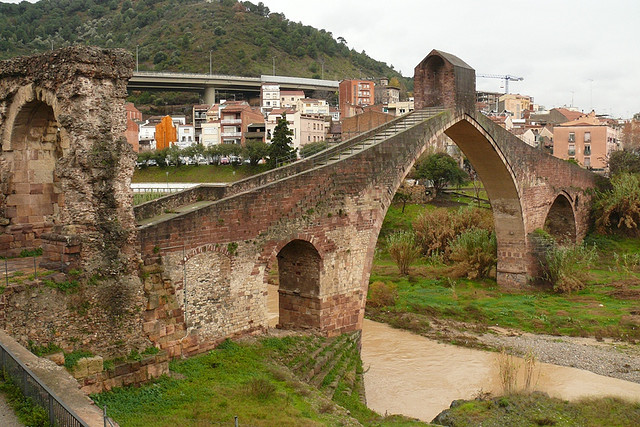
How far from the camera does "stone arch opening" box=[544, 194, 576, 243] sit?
89.2 ft

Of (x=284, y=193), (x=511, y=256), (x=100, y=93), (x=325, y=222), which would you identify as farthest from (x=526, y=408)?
(x=511, y=256)

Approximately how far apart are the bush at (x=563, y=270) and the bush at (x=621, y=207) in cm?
622

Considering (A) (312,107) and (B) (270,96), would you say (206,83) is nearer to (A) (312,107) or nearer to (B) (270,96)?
(B) (270,96)

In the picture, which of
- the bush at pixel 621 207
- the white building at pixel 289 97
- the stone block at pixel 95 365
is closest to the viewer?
the stone block at pixel 95 365

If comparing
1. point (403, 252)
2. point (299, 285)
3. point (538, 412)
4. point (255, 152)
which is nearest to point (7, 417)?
point (299, 285)

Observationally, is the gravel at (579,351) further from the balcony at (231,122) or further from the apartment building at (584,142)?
the balcony at (231,122)

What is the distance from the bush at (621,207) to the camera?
27.4m

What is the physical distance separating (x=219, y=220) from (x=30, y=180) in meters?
4.04

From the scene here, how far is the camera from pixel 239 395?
8.99 metres

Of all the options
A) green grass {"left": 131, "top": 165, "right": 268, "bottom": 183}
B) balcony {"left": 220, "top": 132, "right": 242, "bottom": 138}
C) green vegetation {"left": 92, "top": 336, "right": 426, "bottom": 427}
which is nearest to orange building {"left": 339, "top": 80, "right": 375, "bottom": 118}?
balcony {"left": 220, "top": 132, "right": 242, "bottom": 138}

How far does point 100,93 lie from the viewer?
9.41 m

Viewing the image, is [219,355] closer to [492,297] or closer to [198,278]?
[198,278]

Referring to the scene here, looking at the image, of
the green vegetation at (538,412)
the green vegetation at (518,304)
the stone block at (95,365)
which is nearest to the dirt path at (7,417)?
the stone block at (95,365)

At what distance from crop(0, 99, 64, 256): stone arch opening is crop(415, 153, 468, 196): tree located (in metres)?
27.5
